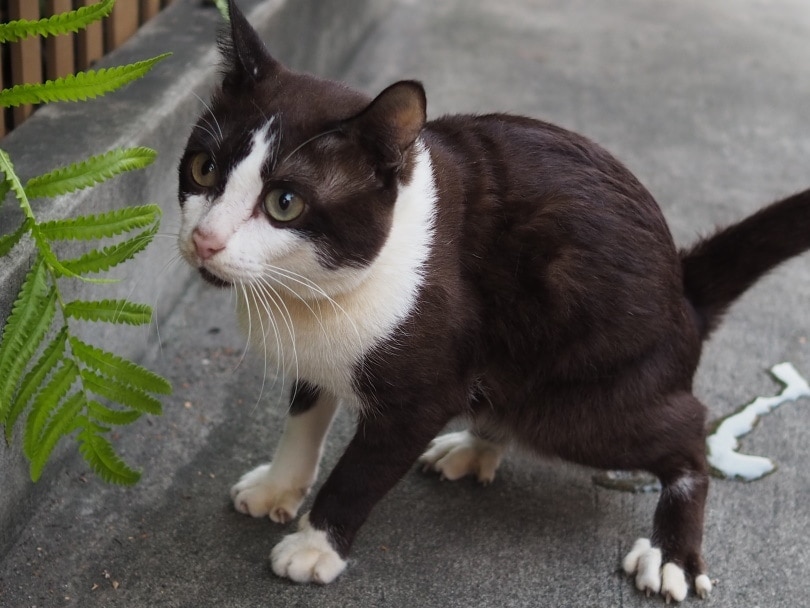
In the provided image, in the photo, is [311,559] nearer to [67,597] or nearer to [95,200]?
[67,597]

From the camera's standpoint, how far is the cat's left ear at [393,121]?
168 centimetres

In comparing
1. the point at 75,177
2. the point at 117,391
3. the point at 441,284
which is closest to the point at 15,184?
the point at 75,177

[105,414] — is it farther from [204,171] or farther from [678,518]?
[678,518]

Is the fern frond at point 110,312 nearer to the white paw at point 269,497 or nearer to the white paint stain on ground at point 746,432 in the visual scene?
the white paw at point 269,497

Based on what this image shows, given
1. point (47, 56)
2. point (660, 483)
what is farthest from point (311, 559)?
point (47, 56)

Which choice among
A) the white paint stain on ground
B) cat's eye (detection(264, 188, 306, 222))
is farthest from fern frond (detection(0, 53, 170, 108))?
the white paint stain on ground

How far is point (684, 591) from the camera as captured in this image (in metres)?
2.13

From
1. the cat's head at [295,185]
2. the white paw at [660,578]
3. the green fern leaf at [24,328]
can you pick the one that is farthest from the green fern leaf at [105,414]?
the white paw at [660,578]

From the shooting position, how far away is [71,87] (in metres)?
1.87

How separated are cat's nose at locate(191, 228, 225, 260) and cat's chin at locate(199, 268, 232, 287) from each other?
0.06 metres

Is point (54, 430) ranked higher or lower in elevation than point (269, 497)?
higher

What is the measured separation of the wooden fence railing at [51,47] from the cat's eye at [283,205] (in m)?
1.08

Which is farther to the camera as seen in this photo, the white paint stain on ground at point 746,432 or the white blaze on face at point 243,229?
the white paint stain on ground at point 746,432

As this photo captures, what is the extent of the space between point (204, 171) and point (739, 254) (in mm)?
1263
